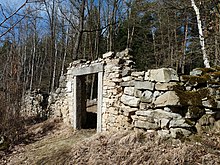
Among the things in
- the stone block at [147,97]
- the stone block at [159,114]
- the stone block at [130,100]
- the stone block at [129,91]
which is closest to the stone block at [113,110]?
the stone block at [130,100]

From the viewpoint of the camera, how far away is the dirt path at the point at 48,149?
4621 millimetres

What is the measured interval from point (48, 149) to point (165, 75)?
3565mm

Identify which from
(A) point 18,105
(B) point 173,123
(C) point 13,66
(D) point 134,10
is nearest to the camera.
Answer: (B) point 173,123

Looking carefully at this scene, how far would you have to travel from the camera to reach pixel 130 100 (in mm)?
4691

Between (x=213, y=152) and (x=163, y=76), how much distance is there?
1633 mm

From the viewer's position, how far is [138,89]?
454cm

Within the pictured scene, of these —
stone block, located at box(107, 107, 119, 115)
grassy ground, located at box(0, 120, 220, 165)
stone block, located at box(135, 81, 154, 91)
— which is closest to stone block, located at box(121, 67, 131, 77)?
stone block, located at box(135, 81, 154, 91)

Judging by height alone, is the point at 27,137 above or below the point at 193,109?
below

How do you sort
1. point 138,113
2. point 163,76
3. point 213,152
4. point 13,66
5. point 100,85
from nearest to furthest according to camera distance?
point 213,152 < point 163,76 < point 138,113 < point 100,85 < point 13,66

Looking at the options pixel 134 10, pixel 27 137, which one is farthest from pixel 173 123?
pixel 134 10

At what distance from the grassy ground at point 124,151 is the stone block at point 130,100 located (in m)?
0.65

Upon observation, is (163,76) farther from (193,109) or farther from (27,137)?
(27,137)

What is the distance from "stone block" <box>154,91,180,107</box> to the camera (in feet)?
12.4

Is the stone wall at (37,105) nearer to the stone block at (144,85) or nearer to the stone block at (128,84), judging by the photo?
the stone block at (128,84)
